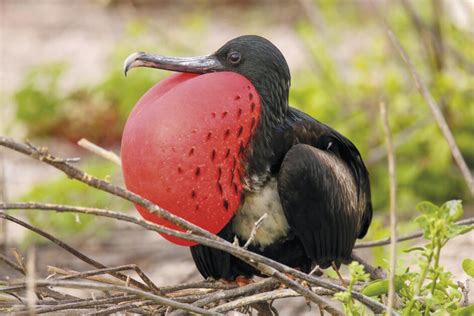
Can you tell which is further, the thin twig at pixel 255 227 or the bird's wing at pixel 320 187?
the bird's wing at pixel 320 187

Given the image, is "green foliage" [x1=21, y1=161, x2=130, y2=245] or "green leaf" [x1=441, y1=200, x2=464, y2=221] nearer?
"green leaf" [x1=441, y1=200, x2=464, y2=221]

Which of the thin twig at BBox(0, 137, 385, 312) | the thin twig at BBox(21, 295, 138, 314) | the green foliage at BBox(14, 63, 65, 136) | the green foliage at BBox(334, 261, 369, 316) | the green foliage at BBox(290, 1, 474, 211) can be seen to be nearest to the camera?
the thin twig at BBox(0, 137, 385, 312)

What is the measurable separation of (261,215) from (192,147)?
0.86 feet

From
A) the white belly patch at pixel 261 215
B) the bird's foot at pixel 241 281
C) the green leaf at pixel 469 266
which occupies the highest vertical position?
the white belly patch at pixel 261 215

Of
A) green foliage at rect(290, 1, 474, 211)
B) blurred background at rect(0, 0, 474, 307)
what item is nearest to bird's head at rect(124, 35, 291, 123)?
blurred background at rect(0, 0, 474, 307)

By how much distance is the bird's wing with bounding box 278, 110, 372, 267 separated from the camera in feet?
7.33

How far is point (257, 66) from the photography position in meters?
2.30

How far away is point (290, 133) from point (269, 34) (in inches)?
204

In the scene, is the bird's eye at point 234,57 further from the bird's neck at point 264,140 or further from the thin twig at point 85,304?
the thin twig at point 85,304

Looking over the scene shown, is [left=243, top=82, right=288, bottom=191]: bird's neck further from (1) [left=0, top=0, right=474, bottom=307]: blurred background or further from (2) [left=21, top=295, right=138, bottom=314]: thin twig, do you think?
(1) [left=0, top=0, right=474, bottom=307]: blurred background

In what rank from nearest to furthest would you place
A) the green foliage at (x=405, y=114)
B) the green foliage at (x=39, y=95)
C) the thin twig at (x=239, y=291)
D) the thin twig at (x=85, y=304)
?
the thin twig at (x=85, y=304), the thin twig at (x=239, y=291), the green foliage at (x=405, y=114), the green foliage at (x=39, y=95)

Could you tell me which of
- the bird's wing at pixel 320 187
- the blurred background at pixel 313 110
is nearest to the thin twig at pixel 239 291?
the bird's wing at pixel 320 187

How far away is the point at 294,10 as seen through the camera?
26.3 feet

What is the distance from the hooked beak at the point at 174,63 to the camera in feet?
7.30
